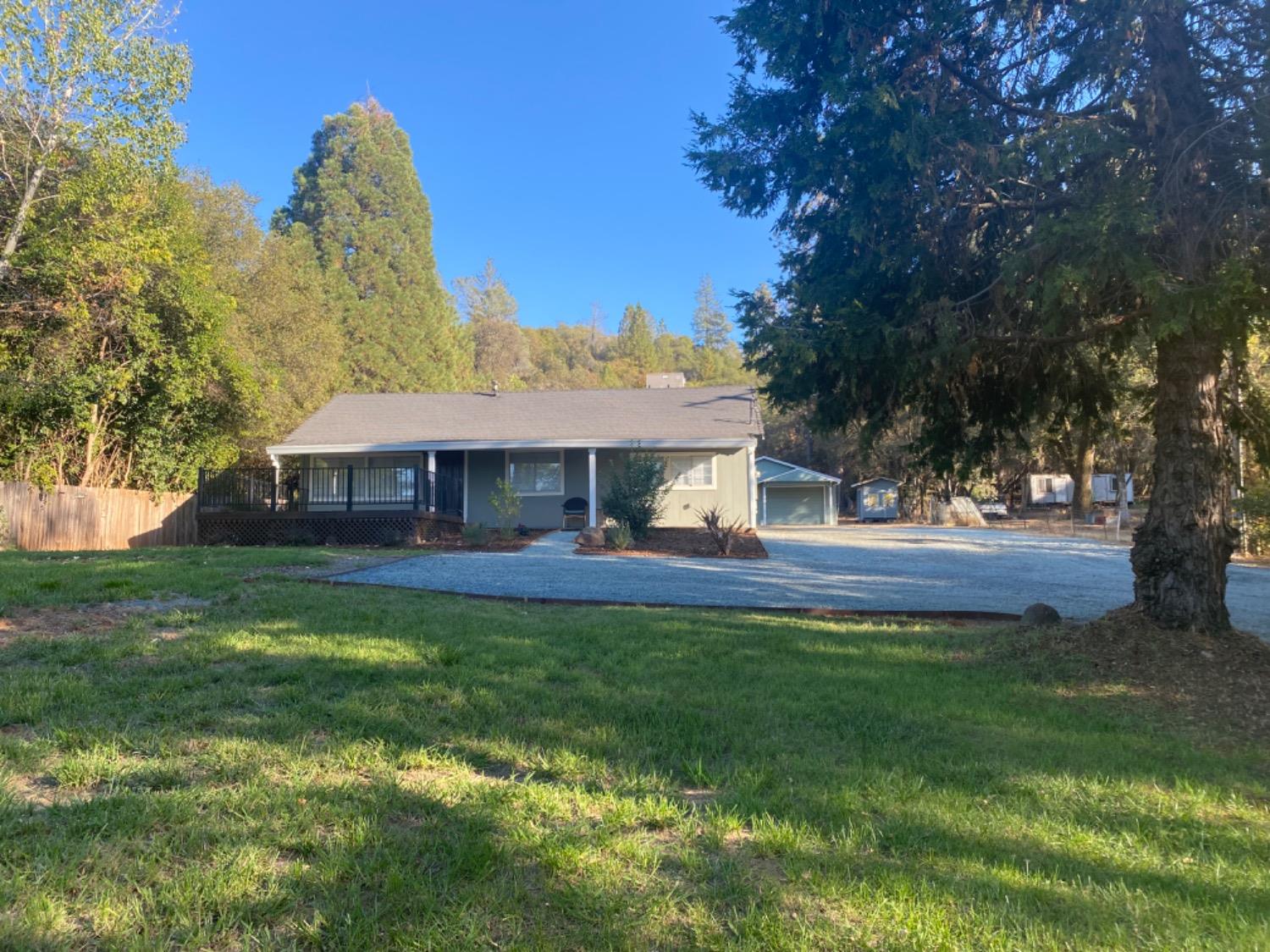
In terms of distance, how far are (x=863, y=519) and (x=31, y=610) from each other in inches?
1436

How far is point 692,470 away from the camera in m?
20.2

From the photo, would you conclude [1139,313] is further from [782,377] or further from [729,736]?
[729,736]

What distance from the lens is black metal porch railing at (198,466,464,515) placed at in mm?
16750

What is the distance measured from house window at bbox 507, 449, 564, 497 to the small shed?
2289cm

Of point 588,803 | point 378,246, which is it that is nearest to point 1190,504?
point 588,803

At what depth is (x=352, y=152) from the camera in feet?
130

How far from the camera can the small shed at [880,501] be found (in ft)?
126

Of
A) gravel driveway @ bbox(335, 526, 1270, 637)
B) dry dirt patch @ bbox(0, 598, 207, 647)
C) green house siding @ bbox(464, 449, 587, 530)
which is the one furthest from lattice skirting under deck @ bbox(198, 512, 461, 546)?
dry dirt patch @ bbox(0, 598, 207, 647)

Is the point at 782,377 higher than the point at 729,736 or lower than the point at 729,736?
higher

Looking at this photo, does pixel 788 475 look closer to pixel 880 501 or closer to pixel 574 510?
pixel 880 501

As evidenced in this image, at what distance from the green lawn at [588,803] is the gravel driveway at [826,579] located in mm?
3360

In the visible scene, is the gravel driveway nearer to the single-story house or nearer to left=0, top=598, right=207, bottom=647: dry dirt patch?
left=0, top=598, right=207, bottom=647: dry dirt patch

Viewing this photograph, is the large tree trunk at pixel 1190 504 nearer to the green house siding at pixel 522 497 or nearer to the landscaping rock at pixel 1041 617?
the landscaping rock at pixel 1041 617

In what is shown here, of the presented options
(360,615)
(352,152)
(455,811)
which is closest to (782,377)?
(360,615)
